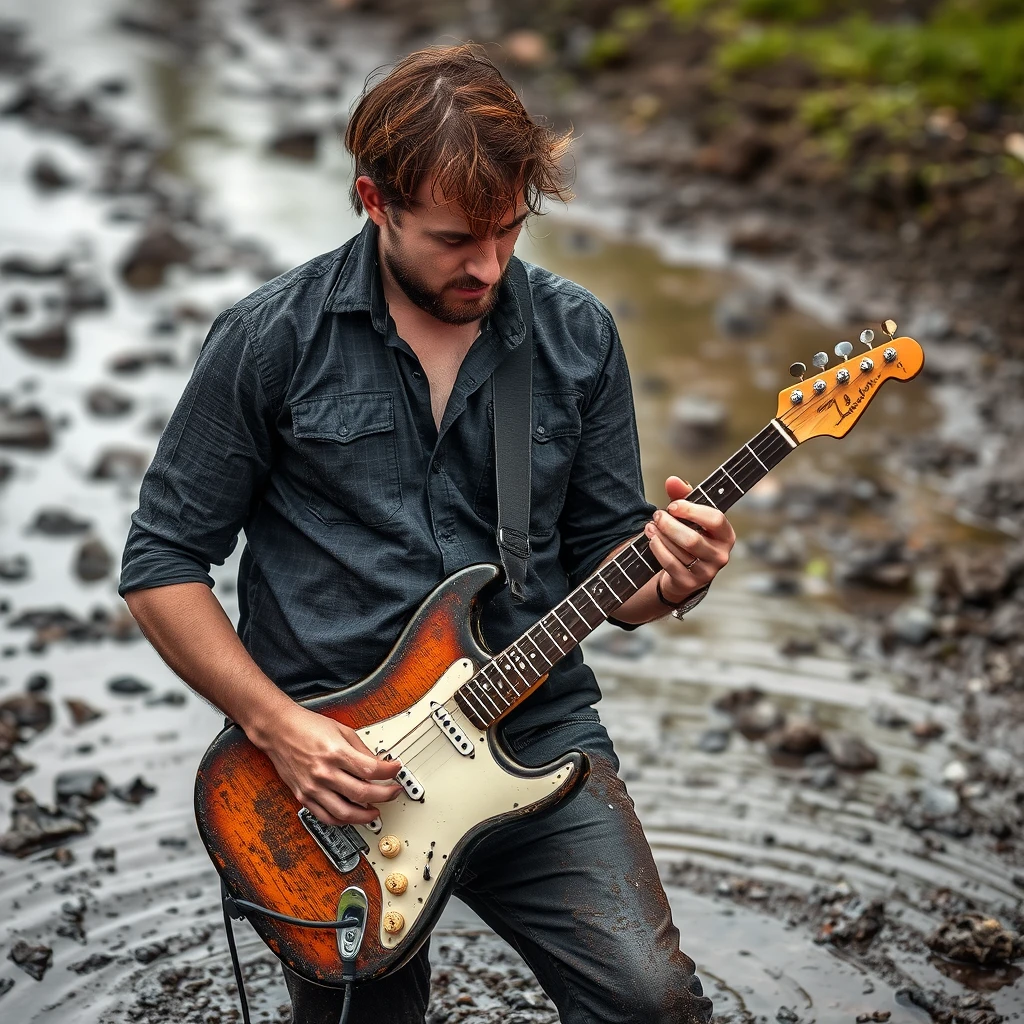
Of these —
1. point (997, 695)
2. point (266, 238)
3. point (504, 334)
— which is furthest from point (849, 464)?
point (266, 238)

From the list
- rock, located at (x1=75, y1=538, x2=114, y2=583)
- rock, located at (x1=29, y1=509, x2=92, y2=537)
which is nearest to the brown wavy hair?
rock, located at (x1=75, y1=538, x2=114, y2=583)

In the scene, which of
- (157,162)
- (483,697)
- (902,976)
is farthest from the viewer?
(157,162)

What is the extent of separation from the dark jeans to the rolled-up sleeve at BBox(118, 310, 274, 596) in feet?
2.87

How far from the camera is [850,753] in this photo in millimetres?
5520

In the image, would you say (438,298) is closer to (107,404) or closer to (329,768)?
(329,768)

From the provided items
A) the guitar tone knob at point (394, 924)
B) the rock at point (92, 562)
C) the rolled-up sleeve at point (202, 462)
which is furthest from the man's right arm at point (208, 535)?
the rock at point (92, 562)

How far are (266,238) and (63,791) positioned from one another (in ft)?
25.8

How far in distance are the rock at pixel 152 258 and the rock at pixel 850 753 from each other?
7.12 m

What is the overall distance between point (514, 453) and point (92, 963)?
2.03 m

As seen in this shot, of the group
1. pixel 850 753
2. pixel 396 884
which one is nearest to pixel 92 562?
pixel 850 753

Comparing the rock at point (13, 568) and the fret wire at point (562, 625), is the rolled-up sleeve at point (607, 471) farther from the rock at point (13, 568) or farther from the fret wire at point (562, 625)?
the rock at point (13, 568)

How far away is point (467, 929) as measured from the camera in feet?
15.1

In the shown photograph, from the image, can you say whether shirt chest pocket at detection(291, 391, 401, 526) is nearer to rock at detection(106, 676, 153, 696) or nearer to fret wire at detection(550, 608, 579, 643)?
fret wire at detection(550, 608, 579, 643)

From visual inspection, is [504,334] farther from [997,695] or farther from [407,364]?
[997,695]
